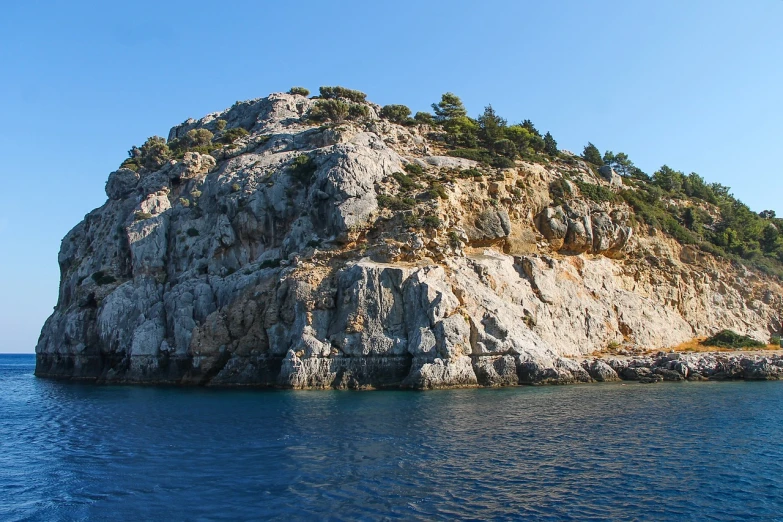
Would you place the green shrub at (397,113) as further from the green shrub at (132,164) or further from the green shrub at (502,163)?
the green shrub at (132,164)

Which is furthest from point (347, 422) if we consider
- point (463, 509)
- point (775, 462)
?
point (775, 462)

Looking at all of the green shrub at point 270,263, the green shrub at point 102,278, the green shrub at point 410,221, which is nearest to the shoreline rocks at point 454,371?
the green shrub at point 270,263

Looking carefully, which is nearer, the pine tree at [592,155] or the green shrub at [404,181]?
the green shrub at [404,181]

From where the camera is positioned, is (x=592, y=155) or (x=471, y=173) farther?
(x=592, y=155)

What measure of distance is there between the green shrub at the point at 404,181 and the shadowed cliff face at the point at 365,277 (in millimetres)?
224

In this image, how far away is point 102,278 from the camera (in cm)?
6216

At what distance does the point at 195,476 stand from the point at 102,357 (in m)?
44.3

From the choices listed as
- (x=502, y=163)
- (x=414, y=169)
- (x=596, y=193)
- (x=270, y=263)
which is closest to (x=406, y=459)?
(x=270, y=263)

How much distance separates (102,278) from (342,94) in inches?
1784

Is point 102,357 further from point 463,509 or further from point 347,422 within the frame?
point 463,509

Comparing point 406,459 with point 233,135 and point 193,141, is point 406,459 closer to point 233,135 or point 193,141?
point 233,135

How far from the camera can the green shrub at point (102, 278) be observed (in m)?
61.7

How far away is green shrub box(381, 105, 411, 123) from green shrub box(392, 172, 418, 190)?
899 inches

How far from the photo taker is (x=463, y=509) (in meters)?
16.4
